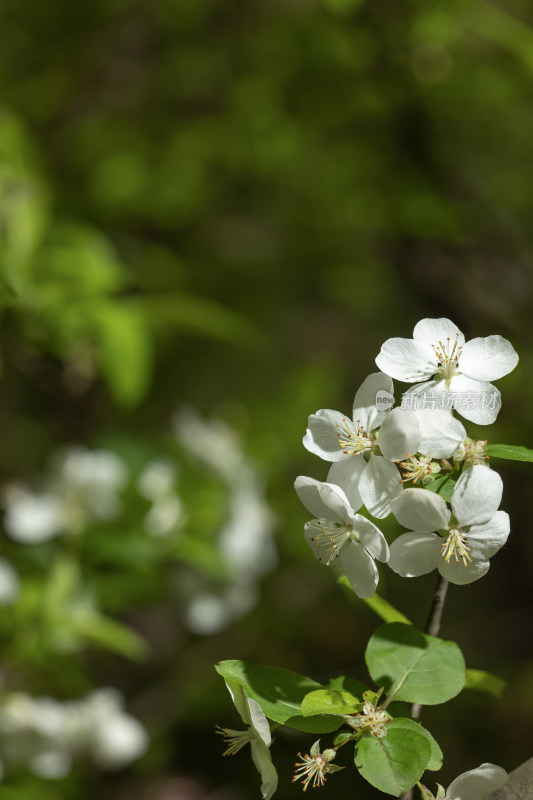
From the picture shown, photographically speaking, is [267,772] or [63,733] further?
[63,733]

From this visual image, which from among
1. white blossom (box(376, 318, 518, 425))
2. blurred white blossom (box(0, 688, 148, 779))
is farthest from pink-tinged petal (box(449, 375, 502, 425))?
blurred white blossom (box(0, 688, 148, 779))

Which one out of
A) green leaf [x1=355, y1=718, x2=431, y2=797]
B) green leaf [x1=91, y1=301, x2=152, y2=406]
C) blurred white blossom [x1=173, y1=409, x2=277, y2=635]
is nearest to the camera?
green leaf [x1=355, y1=718, x2=431, y2=797]

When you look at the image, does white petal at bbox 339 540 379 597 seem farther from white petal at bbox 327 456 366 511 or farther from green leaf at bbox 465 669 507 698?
green leaf at bbox 465 669 507 698

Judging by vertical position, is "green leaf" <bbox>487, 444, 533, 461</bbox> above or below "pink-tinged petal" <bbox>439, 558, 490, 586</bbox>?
above

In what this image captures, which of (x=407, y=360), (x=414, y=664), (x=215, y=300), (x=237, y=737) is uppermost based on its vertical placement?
(x=215, y=300)

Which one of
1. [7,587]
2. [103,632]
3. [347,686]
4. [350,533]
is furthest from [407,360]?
[7,587]

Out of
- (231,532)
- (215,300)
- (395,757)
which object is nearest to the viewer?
(395,757)

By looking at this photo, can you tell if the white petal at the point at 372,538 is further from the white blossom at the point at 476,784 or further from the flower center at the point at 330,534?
the white blossom at the point at 476,784

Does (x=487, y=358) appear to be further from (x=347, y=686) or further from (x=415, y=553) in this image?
(x=347, y=686)
